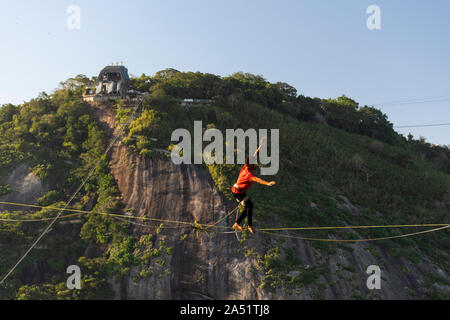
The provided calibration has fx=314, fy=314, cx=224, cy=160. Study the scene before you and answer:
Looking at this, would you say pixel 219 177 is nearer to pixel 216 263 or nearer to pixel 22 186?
pixel 216 263

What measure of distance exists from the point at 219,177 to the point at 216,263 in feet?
28.3

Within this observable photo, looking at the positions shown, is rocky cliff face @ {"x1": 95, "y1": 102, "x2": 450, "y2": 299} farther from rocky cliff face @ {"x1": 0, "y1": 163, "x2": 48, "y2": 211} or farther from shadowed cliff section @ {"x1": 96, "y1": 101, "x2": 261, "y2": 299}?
rocky cliff face @ {"x1": 0, "y1": 163, "x2": 48, "y2": 211}

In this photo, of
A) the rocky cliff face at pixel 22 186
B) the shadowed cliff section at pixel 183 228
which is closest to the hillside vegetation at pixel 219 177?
the rocky cliff face at pixel 22 186

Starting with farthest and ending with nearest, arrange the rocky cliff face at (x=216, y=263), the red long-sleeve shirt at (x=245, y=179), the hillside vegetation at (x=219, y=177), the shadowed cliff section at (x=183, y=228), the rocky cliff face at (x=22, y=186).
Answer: the rocky cliff face at (x=22, y=186) < the hillside vegetation at (x=219, y=177) < the shadowed cliff section at (x=183, y=228) < the rocky cliff face at (x=216, y=263) < the red long-sleeve shirt at (x=245, y=179)

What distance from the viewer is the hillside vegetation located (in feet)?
84.7

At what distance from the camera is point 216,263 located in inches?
1008

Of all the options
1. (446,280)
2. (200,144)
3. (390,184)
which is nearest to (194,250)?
Result: (200,144)

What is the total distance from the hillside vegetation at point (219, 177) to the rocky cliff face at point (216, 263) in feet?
2.75

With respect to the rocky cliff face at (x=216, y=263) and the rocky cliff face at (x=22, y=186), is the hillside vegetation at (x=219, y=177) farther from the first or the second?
the rocky cliff face at (x=216, y=263)

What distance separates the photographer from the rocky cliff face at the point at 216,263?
24094mm

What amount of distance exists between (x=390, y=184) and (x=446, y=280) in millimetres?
12901

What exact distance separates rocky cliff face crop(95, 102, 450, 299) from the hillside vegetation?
33.0 inches

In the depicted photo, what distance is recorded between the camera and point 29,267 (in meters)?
25.7

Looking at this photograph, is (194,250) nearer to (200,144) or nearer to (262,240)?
(262,240)
